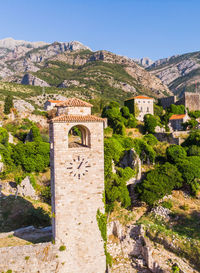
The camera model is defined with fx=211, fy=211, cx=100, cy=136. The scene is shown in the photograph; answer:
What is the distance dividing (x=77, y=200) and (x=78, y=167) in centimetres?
166

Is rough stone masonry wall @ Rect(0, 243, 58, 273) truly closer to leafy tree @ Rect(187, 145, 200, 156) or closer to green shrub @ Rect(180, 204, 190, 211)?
green shrub @ Rect(180, 204, 190, 211)

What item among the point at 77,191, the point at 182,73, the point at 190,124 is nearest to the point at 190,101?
the point at 190,124

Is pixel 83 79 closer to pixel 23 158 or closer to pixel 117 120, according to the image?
pixel 117 120

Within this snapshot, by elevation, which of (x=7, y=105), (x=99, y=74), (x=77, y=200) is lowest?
(x=77, y=200)

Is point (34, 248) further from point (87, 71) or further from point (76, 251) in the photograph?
point (87, 71)

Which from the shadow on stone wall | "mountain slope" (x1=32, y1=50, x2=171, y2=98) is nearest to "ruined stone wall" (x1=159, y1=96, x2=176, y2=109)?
"mountain slope" (x1=32, y1=50, x2=171, y2=98)

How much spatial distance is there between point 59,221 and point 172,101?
52879 mm

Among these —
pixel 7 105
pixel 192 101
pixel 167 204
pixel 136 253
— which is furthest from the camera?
pixel 192 101

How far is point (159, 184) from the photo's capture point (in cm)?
2111

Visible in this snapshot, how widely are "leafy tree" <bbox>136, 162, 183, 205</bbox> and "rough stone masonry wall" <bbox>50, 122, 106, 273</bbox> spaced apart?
1048 cm

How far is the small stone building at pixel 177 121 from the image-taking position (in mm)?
42681

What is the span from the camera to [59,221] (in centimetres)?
1034

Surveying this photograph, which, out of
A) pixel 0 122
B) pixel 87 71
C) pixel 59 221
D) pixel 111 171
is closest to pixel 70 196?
pixel 59 221

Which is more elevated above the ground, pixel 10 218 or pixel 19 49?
pixel 19 49
